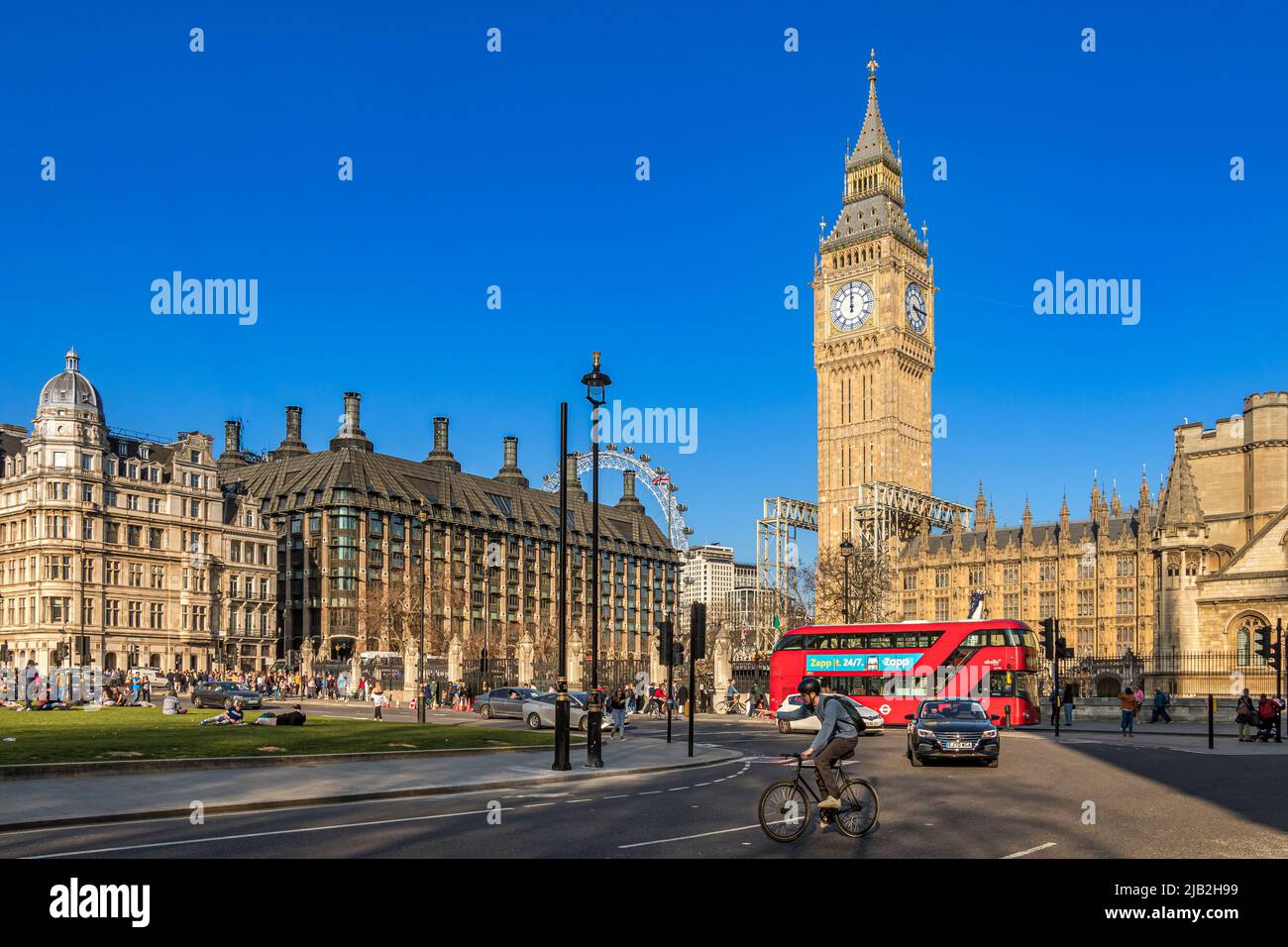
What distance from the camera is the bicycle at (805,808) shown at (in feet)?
45.4

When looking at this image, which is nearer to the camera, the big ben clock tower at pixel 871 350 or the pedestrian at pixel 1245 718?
the pedestrian at pixel 1245 718

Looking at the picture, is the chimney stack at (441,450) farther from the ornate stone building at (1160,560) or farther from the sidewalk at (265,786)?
the sidewalk at (265,786)

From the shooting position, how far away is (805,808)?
13.9m

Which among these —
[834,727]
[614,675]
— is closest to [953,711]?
[834,727]

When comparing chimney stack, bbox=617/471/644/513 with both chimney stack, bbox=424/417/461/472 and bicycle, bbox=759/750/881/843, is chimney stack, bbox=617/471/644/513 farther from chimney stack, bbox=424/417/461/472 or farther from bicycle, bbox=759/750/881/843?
bicycle, bbox=759/750/881/843

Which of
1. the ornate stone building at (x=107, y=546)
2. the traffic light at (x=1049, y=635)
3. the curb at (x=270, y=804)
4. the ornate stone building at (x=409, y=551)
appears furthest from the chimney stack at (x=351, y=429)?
the curb at (x=270, y=804)

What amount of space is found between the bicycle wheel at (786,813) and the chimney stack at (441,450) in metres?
124

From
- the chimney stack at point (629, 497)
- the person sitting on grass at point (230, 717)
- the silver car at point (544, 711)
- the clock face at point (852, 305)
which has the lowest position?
the silver car at point (544, 711)

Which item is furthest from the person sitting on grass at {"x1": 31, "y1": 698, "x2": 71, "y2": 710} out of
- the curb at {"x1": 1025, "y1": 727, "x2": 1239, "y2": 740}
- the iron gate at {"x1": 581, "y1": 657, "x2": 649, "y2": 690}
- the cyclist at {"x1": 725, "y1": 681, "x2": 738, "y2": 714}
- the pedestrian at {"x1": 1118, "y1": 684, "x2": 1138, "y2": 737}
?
the pedestrian at {"x1": 1118, "y1": 684, "x2": 1138, "y2": 737}

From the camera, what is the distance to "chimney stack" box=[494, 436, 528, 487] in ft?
504

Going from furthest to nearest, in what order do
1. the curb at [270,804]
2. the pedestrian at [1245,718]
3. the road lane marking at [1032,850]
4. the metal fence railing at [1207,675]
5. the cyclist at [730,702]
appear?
the cyclist at [730,702], the metal fence railing at [1207,675], the pedestrian at [1245,718], the curb at [270,804], the road lane marking at [1032,850]

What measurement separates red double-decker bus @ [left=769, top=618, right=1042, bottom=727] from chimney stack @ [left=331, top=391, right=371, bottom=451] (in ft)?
279
